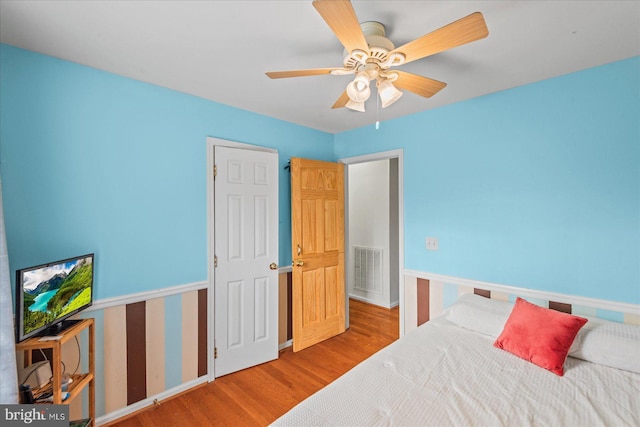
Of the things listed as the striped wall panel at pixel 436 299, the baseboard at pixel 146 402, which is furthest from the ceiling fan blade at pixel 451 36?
the baseboard at pixel 146 402

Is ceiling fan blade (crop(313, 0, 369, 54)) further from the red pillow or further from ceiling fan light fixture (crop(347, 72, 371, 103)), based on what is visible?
the red pillow

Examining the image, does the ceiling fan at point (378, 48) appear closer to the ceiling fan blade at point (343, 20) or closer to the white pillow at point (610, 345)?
the ceiling fan blade at point (343, 20)

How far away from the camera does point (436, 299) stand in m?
2.70

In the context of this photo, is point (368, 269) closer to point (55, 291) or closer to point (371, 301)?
point (371, 301)

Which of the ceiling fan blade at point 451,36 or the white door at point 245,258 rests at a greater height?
the ceiling fan blade at point 451,36

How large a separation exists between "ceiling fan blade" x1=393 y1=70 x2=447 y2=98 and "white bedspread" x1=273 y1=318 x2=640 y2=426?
1613 millimetres

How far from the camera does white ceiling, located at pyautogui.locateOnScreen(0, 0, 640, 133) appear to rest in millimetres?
1349

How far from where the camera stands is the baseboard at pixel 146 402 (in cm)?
195

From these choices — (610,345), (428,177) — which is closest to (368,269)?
(428,177)

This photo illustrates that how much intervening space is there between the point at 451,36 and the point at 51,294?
2347 millimetres

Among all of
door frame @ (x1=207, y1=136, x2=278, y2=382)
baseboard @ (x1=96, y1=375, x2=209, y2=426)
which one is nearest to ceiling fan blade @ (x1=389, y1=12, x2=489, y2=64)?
door frame @ (x1=207, y1=136, x2=278, y2=382)

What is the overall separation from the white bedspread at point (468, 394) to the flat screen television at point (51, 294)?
A: 53.0 inches

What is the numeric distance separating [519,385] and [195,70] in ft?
8.92

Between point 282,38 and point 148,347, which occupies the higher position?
point 282,38
